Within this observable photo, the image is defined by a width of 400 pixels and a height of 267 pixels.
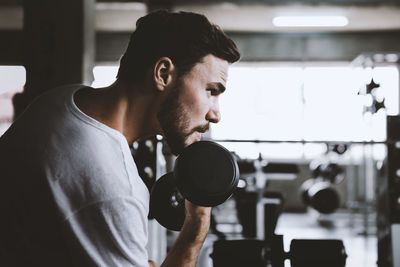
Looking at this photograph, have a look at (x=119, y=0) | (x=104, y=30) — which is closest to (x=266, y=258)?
(x=119, y=0)

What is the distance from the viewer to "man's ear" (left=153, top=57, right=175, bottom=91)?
0.98 m

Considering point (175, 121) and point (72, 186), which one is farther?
point (175, 121)

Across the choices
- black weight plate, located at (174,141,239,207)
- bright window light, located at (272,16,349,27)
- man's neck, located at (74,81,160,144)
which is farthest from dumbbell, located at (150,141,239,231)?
bright window light, located at (272,16,349,27)

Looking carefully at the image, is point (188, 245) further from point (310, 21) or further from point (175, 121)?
point (310, 21)

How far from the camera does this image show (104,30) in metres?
8.45

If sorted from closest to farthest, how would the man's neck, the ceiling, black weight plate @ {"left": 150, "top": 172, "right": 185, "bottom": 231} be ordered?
1. the man's neck
2. black weight plate @ {"left": 150, "top": 172, "right": 185, "bottom": 231}
3. the ceiling

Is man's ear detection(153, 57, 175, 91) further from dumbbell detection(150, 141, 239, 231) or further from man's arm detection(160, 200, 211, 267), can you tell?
man's arm detection(160, 200, 211, 267)

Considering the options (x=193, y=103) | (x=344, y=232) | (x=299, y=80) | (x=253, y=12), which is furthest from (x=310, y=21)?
(x=193, y=103)

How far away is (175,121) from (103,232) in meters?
0.38

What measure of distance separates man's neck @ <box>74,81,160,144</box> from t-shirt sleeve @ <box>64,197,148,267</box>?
8.8 inches

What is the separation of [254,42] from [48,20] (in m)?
5.82

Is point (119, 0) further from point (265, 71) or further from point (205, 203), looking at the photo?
point (205, 203)

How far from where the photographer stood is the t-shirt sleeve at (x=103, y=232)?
721 mm

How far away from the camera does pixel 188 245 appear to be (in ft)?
3.65
